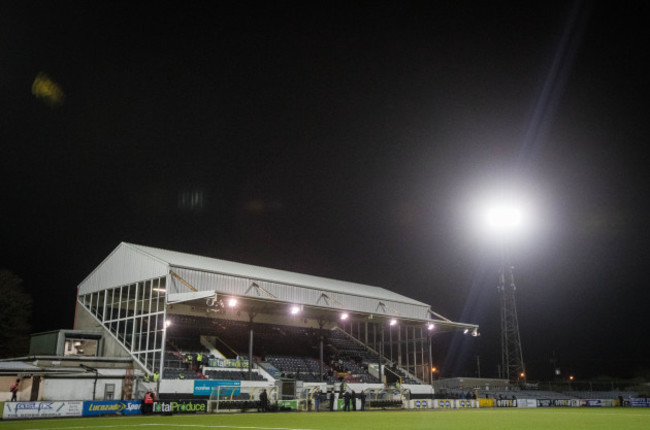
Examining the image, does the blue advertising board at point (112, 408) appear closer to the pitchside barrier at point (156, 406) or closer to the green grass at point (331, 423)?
the pitchside barrier at point (156, 406)

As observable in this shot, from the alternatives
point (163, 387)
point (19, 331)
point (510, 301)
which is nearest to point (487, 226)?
point (510, 301)

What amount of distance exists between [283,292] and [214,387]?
10.8 meters

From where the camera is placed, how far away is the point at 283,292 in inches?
1613

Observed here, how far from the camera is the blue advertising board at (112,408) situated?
78.5 feet

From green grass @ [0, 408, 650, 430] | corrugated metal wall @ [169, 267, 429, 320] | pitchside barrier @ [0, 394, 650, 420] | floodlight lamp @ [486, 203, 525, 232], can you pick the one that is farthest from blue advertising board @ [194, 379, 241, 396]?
floodlight lamp @ [486, 203, 525, 232]

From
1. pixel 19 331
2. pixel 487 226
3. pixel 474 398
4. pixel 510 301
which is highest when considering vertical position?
pixel 487 226

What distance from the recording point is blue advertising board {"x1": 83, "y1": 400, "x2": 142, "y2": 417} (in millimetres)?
23938

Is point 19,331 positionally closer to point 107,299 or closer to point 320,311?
point 107,299

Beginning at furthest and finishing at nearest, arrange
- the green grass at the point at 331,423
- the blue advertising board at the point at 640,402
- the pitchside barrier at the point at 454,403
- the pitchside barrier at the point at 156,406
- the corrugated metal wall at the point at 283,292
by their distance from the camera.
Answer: the blue advertising board at the point at 640,402 < the pitchside barrier at the point at 454,403 < the corrugated metal wall at the point at 283,292 < the pitchside barrier at the point at 156,406 < the green grass at the point at 331,423

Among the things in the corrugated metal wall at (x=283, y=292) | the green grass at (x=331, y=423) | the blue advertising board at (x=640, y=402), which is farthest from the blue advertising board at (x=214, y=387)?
the blue advertising board at (x=640, y=402)

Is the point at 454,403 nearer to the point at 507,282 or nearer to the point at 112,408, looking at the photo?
the point at 507,282

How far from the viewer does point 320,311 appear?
4088cm

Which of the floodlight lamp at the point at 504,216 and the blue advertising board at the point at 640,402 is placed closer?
the blue advertising board at the point at 640,402

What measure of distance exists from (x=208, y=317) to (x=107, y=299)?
769 cm
